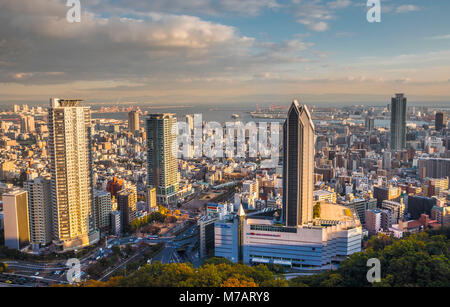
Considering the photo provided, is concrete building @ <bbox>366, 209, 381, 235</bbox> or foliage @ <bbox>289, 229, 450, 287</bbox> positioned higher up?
foliage @ <bbox>289, 229, 450, 287</bbox>

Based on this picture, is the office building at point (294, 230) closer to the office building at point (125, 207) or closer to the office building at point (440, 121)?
the office building at point (125, 207)

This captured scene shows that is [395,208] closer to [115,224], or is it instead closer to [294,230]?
[294,230]

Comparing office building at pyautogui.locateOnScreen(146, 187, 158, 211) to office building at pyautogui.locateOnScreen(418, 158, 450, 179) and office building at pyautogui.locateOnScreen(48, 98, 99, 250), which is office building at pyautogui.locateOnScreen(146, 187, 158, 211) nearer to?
office building at pyautogui.locateOnScreen(48, 98, 99, 250)

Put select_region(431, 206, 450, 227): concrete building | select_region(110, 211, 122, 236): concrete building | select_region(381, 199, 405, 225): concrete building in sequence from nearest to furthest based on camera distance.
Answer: select_region(110, 211, 122, 236): concrete building
select_region(431, 206, 450, 227): concrete building
select_region(381, 199, 405, 225): concrete building


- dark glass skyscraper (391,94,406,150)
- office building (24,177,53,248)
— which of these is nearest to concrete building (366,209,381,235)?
office building (24,177,53,248)

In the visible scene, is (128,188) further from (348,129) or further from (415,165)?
(348,129)
